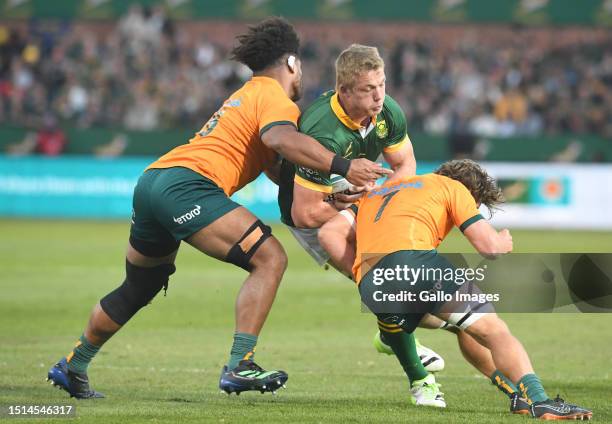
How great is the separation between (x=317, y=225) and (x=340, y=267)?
38 centimetres

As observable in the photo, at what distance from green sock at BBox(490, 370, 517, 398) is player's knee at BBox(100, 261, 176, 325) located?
237 centimetres

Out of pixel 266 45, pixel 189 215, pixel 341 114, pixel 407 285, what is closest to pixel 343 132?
pixel 341 114

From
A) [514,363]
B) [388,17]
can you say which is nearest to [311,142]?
[514,363]

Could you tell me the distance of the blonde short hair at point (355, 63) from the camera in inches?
280

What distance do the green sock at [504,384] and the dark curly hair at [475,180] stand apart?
3.55 feet

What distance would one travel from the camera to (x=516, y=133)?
28281 millimetres

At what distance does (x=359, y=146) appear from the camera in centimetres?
758

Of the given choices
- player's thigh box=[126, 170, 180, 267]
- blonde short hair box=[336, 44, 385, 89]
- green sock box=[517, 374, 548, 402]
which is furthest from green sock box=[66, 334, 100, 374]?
green sock box=[517, 374, 548, 402]

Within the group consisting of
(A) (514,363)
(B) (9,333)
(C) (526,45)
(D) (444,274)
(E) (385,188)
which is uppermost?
(C) (526,45)

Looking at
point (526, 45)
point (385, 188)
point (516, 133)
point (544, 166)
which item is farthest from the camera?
point (526, 45)

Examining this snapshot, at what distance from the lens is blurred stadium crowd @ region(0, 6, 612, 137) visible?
1118 inches

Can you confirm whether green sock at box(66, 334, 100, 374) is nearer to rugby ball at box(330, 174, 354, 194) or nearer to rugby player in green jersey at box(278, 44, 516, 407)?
rugby player in green jersey at box(278, 44, 516, 407)

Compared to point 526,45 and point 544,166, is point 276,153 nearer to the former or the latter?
point 544,166

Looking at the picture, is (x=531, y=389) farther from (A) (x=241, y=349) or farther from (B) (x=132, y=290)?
(B) (x=132, y=290)
